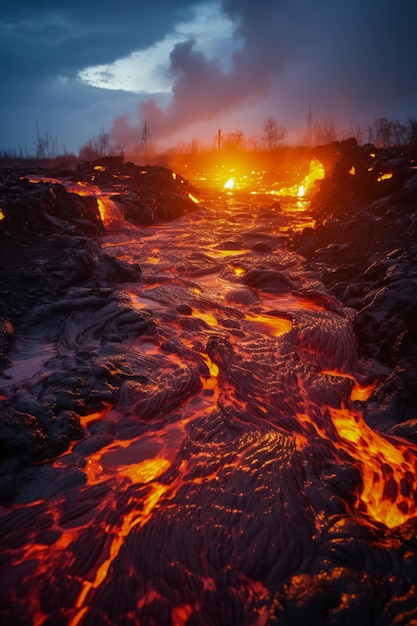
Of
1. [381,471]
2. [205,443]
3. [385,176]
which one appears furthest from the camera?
[385,176]

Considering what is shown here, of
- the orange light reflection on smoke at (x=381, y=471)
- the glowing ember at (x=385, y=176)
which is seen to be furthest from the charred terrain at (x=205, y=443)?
the glowing ember at (x=385, y=176)

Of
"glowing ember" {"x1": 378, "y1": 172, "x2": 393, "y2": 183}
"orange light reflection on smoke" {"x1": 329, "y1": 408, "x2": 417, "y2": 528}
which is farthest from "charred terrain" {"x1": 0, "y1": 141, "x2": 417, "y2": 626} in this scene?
"glowing ember" {"x1": 378, "y1": 172, "x2": 393, "y2": 183}

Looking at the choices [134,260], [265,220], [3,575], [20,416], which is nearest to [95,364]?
[20,416]

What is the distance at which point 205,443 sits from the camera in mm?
3896

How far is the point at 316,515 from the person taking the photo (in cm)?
304

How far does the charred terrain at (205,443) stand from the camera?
8.16 ft

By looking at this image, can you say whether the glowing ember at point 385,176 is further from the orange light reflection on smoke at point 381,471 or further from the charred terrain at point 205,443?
the orange light reflection on smoke at point 381,471

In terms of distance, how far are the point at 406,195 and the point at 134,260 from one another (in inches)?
337

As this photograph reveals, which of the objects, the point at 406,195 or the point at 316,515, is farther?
the point at 406,195

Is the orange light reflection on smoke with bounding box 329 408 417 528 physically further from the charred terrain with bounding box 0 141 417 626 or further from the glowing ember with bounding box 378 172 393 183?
the glowing ember with bounding box 378 172 393 183

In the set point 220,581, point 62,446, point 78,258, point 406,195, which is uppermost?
point 406,195

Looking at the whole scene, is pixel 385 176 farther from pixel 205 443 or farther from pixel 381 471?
pixel 205 443

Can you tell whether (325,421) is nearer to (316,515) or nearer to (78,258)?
(316,515)

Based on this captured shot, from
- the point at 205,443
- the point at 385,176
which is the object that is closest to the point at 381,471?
the point at 205,443
